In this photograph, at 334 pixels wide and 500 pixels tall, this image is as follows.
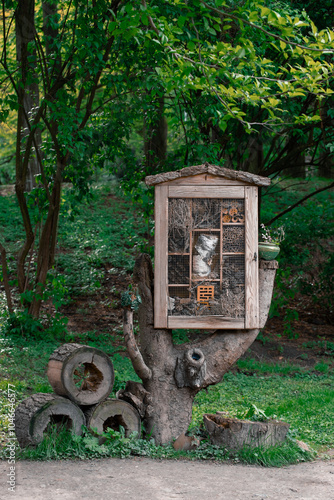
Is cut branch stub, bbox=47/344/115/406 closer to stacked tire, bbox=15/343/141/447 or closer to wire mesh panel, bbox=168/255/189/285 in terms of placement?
stacked tire, bbox=15/343/141/447

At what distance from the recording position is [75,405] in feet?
15.0

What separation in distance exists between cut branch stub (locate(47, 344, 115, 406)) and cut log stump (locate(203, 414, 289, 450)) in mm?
1031

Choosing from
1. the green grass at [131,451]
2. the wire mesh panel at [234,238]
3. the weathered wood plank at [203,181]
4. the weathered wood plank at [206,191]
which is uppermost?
the weathered wood plank at [203,181]

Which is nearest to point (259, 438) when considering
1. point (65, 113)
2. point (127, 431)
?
point (127, 431)

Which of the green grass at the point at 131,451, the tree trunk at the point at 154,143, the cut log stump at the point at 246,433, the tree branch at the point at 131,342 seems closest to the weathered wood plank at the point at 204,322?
the tree branch at the point at 131,342

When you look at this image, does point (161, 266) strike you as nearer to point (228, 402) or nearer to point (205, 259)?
point (205, 259)

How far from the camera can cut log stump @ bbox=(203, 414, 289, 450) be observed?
4590 mm

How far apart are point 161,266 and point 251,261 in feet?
2.74

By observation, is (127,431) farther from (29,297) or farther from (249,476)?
(29,297)

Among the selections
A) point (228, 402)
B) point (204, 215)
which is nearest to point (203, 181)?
point (204, 215)

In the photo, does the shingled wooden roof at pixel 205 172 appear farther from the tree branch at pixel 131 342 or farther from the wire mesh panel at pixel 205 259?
the tree branch at pixel 131 342

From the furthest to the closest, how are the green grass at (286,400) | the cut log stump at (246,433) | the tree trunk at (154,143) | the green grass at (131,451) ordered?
the tree trunk at (154,143)
the green grass at (286,400)
the cut log stump at (246,433)
the green grass at (131,451)

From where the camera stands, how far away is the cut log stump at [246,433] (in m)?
4.59

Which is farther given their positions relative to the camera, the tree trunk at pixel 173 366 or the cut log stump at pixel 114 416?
the tree trunk at pixel 173 366
